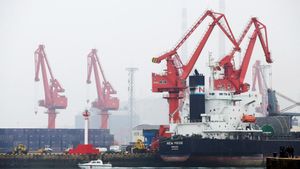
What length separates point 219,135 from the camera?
101m

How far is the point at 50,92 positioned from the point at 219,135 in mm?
69305

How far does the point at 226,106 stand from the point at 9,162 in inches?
1291

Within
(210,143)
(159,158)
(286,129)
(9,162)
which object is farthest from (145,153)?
(286,129)

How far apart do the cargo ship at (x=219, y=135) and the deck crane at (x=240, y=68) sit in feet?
6.38

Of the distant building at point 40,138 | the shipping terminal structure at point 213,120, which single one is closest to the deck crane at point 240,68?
the shipping terminal structure at point 213,120

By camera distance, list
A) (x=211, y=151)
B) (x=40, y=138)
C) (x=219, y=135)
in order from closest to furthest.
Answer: (x=211, y=151)
(x=219, y=135)
(x=40, y=138)

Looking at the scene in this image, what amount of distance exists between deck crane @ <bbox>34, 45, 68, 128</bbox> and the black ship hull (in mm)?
64349

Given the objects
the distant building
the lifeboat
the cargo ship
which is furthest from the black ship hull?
the distant building

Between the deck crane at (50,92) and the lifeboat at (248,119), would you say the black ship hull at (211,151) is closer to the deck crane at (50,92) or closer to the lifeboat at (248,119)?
the lifeboat at (248,119)

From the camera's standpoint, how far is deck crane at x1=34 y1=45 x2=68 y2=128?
159m

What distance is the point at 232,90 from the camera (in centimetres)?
10656

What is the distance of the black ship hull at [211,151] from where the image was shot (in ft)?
314

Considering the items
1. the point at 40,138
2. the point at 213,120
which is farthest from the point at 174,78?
the point at 40,138

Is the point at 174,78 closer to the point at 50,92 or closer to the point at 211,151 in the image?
the point at 211,151
